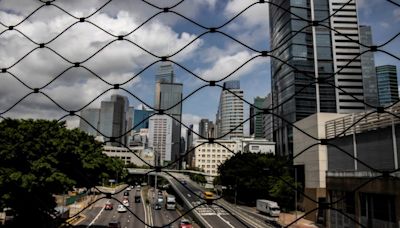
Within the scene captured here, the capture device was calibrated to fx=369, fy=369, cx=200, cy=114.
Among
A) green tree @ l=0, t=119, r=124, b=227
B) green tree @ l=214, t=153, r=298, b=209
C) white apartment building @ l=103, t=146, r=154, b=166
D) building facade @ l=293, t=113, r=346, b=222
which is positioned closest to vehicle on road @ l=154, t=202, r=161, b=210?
white apartment building @ l=103, t=146, r=154, b=166

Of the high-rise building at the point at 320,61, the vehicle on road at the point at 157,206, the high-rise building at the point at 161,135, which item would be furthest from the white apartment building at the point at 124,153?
the high-rise building at the point at 320,61

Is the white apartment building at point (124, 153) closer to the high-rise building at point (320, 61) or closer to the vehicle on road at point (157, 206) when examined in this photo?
the vehicle on road at point (157, 206)

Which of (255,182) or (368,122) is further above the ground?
(368,122)

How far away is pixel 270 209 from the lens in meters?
13.5

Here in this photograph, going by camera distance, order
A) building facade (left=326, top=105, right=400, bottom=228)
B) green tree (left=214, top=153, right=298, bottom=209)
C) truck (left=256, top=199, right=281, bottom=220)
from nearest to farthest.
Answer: building facade (left=326, top=105, right=400, bottom=228) < truck (left=256, top=199, right=281, bottom=220) < green tree (left=214, top=153, right=298, bottom=209)

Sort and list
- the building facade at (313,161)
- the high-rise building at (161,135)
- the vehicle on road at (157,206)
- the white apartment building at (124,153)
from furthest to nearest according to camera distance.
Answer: the high-rise building at (161,135), the vehicle on road at (157,206), the white apartment building at (124,153), the building facade at (313,161)

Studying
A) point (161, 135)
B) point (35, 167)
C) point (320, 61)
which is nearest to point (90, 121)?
point (35, 167)

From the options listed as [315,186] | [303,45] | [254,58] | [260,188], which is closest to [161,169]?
[254,58]

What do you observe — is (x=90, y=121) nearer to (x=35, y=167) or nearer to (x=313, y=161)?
(x=35, y=167)

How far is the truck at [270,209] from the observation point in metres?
13.2

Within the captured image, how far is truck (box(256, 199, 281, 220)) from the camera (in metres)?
13.2

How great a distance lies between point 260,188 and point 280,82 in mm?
13377

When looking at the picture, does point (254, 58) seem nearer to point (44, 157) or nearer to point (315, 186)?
point (44, 157)

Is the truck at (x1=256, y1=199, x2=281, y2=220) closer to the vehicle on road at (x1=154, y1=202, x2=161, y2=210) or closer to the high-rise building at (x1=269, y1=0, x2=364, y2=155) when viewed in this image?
the vehicle on road at (x1=154, y1=202, x2=161, y2=210)
